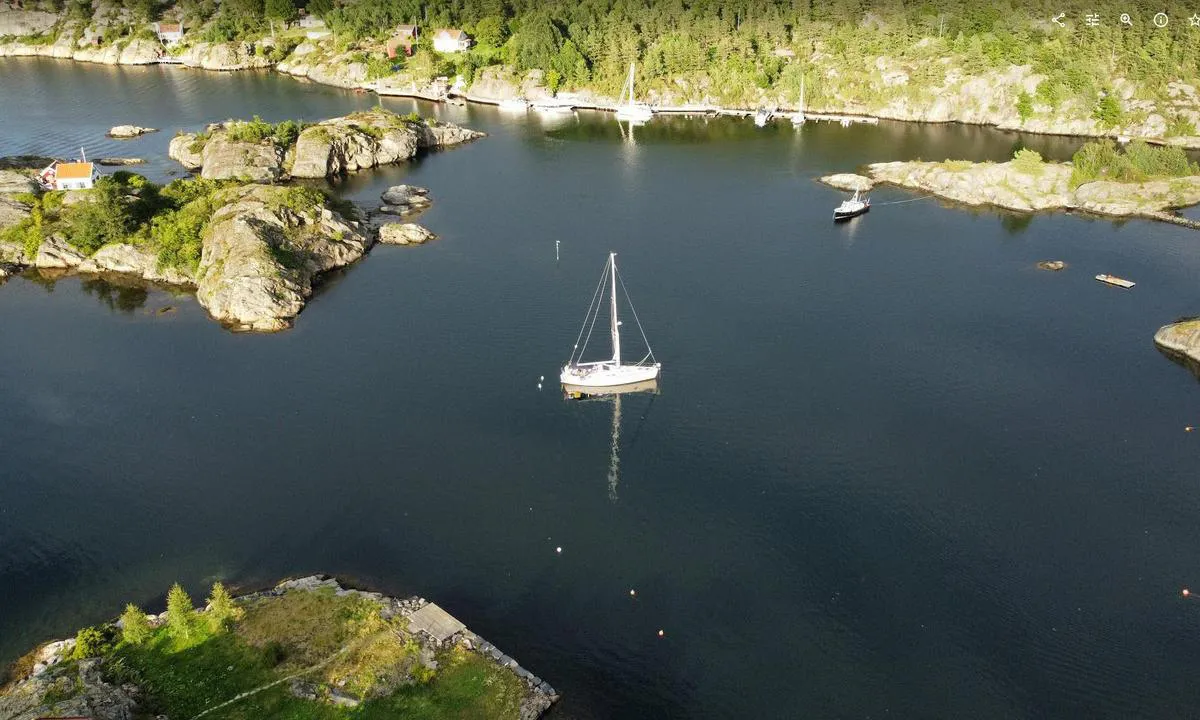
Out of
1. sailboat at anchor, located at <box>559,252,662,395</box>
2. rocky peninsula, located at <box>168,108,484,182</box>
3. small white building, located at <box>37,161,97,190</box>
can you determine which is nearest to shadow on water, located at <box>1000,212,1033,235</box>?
sailboat at anchor, located at <box>559,252,662,395</box>

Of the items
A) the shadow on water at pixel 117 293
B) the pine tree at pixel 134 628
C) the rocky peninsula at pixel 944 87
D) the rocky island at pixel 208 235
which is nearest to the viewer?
the pine tree at pixel 134 628

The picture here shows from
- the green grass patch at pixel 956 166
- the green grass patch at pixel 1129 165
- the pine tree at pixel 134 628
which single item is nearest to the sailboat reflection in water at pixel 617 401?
the pine tree at pixel 134 628

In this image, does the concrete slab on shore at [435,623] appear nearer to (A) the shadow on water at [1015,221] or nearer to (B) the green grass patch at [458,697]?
(B) the green grass patch at [458,697]

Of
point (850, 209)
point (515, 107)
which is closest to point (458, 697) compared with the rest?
point (850, 209)

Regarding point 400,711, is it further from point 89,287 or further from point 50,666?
point 89,287

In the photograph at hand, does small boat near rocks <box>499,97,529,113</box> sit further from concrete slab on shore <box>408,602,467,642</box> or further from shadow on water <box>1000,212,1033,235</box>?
concrete slab on shore <box>408,602,467,642</box>
